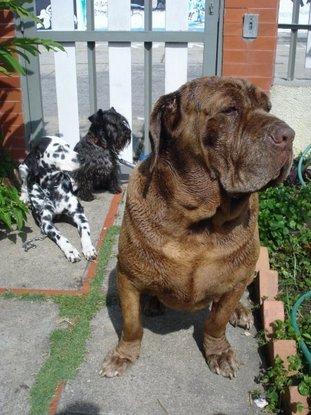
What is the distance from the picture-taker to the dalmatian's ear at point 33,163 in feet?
16.5

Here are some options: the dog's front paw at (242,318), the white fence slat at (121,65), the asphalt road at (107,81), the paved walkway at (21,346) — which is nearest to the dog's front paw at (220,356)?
the dog's front paw at (242,318)

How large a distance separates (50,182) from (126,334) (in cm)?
229

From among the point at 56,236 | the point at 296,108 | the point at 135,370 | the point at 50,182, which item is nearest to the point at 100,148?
the point at 50,182

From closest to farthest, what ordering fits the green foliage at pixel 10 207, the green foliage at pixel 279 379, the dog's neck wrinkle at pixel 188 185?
the dog's neck wrinkle at pixel 188 185
the green foliage at pixel 279 379
the green foliage at pixel 10 207

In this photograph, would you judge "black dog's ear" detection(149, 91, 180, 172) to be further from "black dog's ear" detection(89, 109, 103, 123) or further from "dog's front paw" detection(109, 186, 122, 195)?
"dog's front paw" detection(109, 186, 122, 195)

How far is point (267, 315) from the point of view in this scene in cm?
346

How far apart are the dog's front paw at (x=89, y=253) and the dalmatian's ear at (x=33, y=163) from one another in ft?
3.35

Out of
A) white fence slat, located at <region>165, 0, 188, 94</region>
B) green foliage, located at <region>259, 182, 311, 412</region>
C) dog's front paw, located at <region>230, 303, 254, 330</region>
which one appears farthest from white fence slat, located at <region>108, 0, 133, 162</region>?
dog's front paw, located at <region>230, 303, 254, 330</region>

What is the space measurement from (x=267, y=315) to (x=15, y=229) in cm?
256

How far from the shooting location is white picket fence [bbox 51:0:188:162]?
17.5 ft

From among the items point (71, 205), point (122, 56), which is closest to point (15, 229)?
point (71, 205)

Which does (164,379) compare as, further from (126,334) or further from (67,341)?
(67,341)

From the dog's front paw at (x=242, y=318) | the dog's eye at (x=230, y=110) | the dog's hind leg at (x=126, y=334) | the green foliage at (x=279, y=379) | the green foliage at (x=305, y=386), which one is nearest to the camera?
the dog's eye at (x=230, y=110)

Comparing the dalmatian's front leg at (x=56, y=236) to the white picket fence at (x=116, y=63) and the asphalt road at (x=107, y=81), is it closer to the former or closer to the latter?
the white picket fence at (x=116, y=63)
